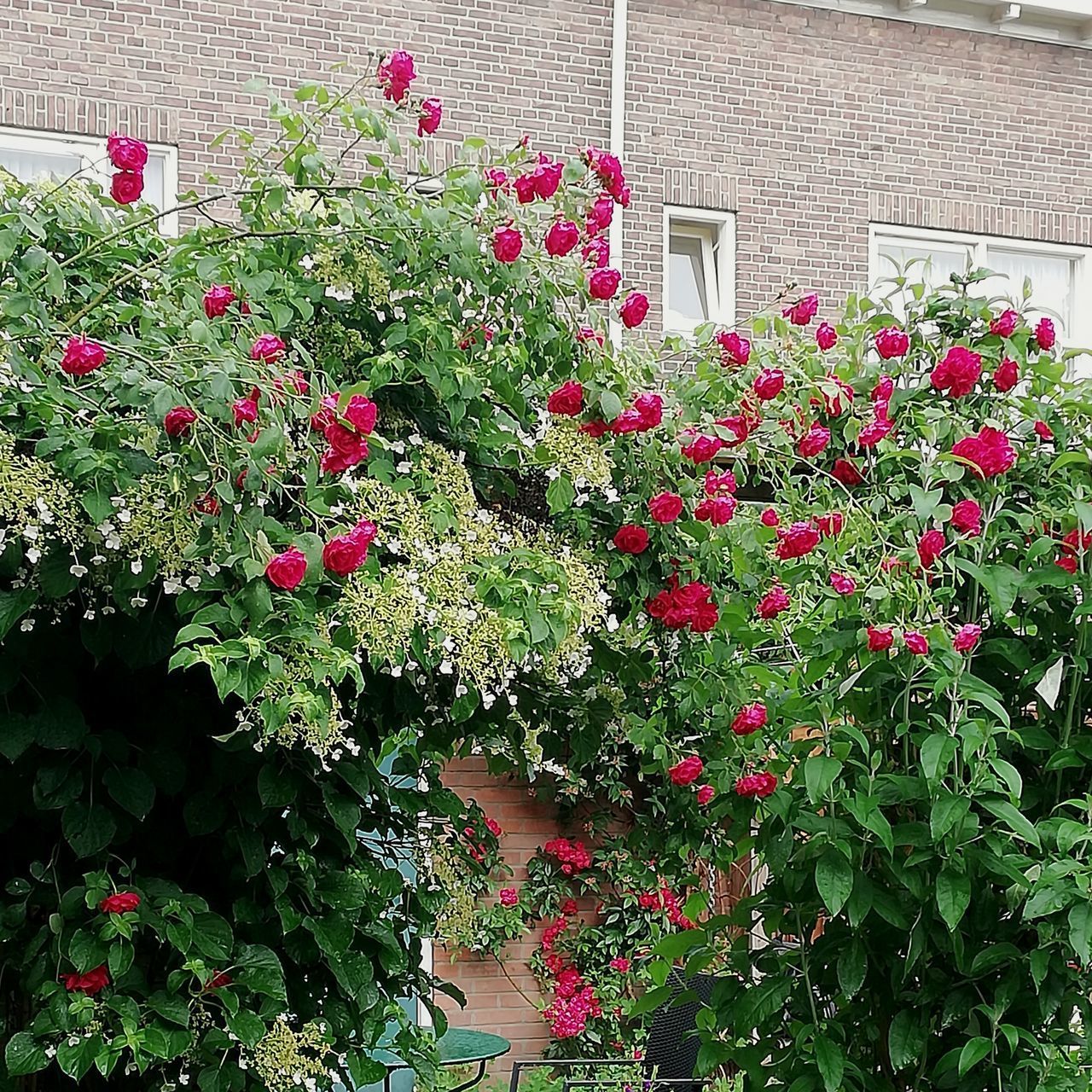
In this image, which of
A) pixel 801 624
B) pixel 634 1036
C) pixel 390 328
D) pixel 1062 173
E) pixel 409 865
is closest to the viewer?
pixel 390 328

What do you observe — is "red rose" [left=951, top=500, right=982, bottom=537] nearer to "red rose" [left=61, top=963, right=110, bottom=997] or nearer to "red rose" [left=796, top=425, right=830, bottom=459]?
"red rose" [left=796, top=425, right=830, bottom=459]

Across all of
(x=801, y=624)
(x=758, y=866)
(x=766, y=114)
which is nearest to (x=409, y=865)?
(x=758, y=866)

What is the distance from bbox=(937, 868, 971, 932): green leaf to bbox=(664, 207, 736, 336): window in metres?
4.93

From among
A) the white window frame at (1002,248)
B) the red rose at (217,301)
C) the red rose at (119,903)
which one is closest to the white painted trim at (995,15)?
the white window frame at (1002,248)

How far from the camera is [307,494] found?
1914 millimetres

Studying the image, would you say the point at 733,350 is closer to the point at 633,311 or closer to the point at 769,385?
the point at 769,385

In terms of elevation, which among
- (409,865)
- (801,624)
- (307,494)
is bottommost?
(409,865)

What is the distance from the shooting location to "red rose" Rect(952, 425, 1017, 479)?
2389mm

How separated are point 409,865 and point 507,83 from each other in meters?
4.34

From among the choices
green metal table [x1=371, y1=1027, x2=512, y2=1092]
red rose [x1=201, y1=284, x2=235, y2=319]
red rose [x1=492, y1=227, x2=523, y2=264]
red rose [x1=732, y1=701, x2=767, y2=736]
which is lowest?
green metal table [x1=371, y1=1027, x2=512, y2=1092]

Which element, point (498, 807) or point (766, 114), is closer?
point (498, 807)

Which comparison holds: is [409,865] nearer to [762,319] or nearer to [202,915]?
[202,915]

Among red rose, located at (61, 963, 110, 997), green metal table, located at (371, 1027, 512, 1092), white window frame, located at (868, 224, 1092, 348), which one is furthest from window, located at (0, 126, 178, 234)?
red rose, located at (61, 963, 110, 997)

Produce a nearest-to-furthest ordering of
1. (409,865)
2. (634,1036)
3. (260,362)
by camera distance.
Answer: (260,362), (409,865), (634,1036)
